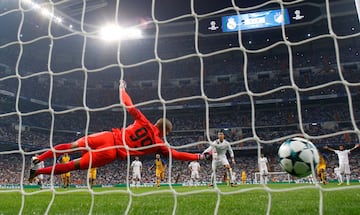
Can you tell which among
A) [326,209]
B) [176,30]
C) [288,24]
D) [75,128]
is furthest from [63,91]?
[326,209]

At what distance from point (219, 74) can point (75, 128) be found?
13.8 metres

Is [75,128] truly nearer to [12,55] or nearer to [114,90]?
[114,90]

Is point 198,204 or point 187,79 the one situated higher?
point 187,79

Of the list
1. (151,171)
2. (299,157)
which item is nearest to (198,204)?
(299,157)

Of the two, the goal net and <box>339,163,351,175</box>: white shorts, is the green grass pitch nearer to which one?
<box>339,163,351,175</box>: white shorts

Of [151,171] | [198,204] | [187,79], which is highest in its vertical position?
[187,79]

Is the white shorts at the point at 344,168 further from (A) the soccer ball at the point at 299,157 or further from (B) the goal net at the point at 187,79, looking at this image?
(A) the soccer ball at the point at 299,157

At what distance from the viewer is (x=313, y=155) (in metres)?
3.50

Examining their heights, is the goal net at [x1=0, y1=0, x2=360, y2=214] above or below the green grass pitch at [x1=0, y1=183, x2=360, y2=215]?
above

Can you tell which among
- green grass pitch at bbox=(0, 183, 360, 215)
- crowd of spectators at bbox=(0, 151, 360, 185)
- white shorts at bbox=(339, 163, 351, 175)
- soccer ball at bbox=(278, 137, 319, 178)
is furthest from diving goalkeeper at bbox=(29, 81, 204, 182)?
crowd of spectators at bbox=(0, 151, 360, 185)

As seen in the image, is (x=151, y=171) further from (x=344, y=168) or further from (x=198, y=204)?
(x=198, y=204)

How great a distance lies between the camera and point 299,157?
11.9ft

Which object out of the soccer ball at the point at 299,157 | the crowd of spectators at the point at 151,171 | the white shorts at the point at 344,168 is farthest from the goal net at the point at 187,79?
the soccer ball at the point at 299,157

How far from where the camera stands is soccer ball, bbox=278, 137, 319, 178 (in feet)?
11.7
